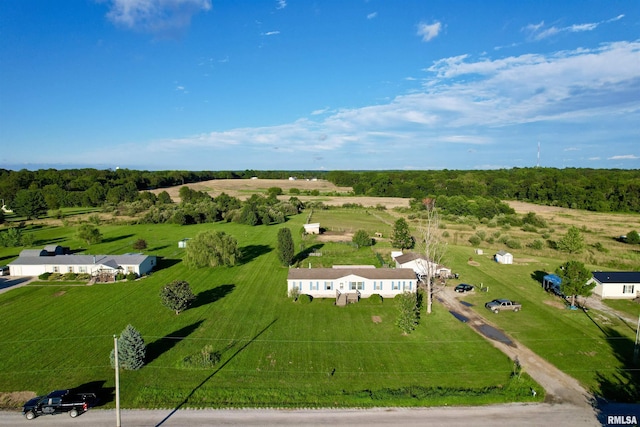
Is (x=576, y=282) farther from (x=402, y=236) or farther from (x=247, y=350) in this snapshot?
(x=247, y=350)

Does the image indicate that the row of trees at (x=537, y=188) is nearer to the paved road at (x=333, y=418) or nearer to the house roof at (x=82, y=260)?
the house roof at (x=82, y=260)

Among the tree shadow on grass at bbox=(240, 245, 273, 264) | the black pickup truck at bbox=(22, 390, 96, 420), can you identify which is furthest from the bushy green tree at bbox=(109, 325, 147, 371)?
the tree shadow on grass at bbox=(240, 245, 273, 264)

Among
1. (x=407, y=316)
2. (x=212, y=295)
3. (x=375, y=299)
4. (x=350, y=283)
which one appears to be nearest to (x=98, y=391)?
(x=212, y=295)

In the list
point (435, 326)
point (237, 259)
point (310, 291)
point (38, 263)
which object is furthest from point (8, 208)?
point (435, 326)

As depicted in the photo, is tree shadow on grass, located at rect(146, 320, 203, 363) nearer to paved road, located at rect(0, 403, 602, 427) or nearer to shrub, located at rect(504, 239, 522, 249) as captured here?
paved road, located at rect(0, 403, 602, 427)

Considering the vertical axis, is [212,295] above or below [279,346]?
above

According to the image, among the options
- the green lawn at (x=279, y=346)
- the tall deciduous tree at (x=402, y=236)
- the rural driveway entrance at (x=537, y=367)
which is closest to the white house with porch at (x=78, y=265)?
the green lawn at (x=279, y=346)

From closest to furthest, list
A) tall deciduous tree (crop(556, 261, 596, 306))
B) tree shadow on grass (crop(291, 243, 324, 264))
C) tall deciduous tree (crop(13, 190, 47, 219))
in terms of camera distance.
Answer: tall deciduous tree (crop(556, 261, 596, 306)) < tree shadow on grass (crop(291, 243, 324, 264)) < tall deciduous tree (crop(13, 190, 47, 219))
